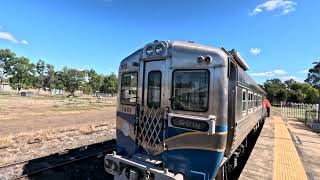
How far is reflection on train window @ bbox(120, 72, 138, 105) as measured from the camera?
6334mm

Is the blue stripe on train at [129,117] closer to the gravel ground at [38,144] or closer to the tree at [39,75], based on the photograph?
the gravel ground at [38,144]

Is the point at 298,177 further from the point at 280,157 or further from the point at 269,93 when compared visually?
the point at 269,93

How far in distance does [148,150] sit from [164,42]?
244 centimetres

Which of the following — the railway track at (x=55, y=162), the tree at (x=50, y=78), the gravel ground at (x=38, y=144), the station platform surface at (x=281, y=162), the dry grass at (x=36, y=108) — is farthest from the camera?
the tree at (x=50, y=78)

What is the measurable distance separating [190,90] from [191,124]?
70 cm

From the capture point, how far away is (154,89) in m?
5.92

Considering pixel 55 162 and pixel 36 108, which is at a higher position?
pixel 36 108

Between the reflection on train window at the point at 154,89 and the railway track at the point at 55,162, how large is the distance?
4146 millimetres

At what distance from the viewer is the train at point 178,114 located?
199 inches

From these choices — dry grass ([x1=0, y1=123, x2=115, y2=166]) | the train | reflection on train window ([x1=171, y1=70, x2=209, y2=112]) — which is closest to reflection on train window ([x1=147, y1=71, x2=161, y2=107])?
the train

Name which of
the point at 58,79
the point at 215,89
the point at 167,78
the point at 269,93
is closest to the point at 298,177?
the point at 215,89

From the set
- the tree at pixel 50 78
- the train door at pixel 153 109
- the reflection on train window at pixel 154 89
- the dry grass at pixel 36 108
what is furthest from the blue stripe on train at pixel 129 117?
the tree at pixel 50 78

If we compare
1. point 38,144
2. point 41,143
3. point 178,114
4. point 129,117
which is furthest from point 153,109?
point 41,143

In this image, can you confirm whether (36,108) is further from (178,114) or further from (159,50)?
(178,114)
